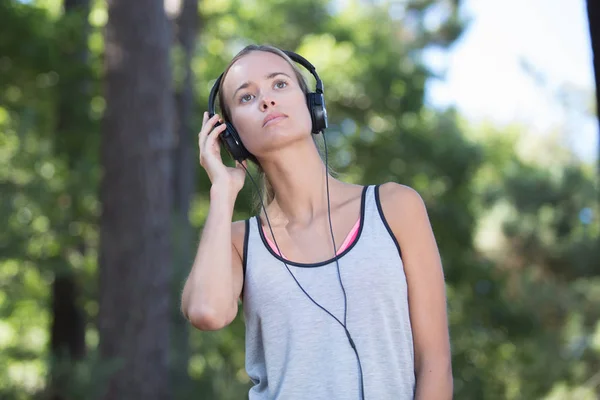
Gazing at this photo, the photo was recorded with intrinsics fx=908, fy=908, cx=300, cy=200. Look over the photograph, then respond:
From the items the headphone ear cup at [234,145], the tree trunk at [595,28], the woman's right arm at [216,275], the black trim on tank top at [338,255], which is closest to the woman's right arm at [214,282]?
the woman's right arm at [216,275]

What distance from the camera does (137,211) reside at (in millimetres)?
8469

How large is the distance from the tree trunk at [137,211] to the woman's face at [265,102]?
5777mm

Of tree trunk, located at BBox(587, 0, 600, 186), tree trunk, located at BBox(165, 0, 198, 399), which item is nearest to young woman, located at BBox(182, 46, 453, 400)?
tree trunk, located at BBox(587, 0, 600, 186)

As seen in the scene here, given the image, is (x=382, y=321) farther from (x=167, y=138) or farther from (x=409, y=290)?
(x=167, y=138)

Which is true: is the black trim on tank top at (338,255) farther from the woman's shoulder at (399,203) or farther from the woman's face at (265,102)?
the woman's face at (265,102)

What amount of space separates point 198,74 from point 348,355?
16310 mm

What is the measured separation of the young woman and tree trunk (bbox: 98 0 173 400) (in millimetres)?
5789

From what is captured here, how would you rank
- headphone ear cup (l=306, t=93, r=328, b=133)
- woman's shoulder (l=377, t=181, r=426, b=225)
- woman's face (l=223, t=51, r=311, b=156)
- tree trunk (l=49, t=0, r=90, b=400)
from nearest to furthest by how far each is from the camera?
woman's shoulder (l=377, t=181, r=426, b=225), woman's face (l=223, t=51, r=311, b=156), headphone ear cup (l=306, t=93, r=328, b=133), tree trunk (l=49, t=0, r=90, b=400)

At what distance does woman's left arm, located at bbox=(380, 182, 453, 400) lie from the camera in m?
2.47

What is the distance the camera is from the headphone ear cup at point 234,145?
9.09 ft

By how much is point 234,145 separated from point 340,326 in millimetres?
684

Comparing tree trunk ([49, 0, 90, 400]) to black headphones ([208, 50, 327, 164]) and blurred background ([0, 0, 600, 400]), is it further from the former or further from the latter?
black headphones ([208, 50, 327, 164])

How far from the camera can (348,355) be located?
7.94 ft

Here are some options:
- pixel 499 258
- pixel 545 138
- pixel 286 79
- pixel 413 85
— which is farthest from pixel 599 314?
pixel 286 79
